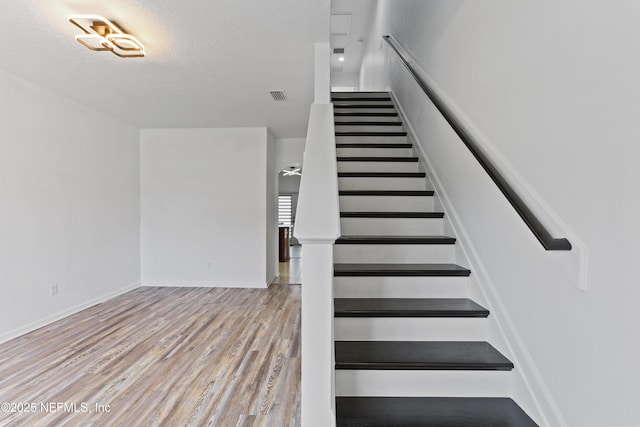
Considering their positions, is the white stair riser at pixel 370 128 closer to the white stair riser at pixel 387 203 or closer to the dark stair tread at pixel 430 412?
the white stair riser at pixel 387 203

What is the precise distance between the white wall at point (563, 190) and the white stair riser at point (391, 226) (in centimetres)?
43

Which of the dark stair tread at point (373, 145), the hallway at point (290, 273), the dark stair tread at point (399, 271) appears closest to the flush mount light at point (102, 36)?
the dark stair tread at point (373, 145)

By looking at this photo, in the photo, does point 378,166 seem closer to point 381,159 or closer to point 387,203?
point 381,159

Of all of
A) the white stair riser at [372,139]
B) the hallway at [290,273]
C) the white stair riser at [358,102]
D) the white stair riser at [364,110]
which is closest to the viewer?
the white stair riser at [372,139]

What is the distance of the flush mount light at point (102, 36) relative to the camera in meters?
2.41

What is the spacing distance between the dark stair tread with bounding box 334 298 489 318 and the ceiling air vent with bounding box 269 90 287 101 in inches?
117

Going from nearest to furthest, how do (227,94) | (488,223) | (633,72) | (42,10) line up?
(633,72) < (488,223) < (42,10) < (227,94)

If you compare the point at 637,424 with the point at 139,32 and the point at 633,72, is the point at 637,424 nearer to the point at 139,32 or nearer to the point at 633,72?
the point at 633,72

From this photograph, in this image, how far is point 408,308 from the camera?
181 centimetres

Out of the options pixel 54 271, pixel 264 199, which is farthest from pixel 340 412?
pixel 264 199

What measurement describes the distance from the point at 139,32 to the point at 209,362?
273 centimetres

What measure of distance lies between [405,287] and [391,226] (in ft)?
1.92

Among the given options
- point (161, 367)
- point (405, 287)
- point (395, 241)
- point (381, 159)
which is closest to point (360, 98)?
point (381, 159)

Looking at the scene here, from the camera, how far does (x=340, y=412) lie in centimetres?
144
